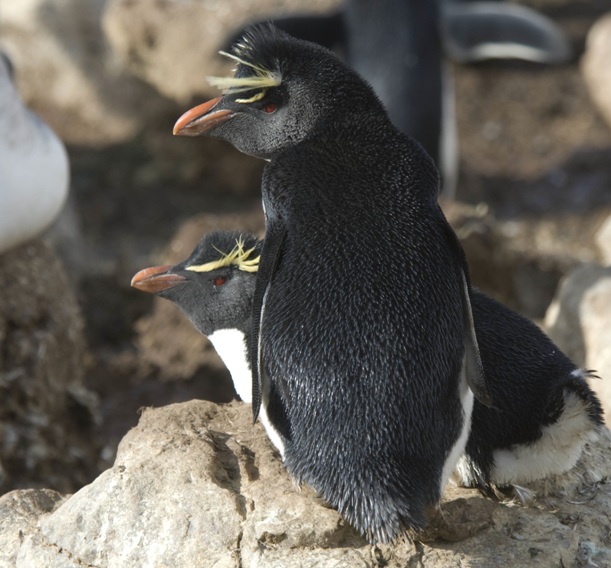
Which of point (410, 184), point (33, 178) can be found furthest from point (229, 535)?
point (33, 178)

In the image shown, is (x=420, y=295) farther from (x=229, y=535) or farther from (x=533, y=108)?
(x=533, y=108)

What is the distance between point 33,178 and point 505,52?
398cm

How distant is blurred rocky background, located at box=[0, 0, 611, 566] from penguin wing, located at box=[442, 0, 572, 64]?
29 centimetres

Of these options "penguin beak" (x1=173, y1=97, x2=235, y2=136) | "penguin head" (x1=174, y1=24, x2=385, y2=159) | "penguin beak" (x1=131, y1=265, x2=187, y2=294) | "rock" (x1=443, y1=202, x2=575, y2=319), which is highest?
"penguin head" (x1=174, y1=24, x2=385, y2=159)

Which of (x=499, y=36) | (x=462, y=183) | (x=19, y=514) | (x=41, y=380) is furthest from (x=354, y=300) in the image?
(x=499, y=36)

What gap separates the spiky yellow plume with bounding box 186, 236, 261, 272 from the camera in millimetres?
2365

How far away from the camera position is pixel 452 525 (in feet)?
6.58

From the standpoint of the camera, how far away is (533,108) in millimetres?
6805

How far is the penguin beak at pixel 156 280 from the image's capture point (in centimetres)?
246

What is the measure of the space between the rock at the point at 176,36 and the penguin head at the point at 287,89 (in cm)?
367

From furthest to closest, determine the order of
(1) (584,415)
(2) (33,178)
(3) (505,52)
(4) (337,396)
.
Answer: (3) (505,52), (2) (33,178), (1) (584,415), (4) (337,396)

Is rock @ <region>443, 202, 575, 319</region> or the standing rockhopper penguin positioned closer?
the standing rockhopper penguin

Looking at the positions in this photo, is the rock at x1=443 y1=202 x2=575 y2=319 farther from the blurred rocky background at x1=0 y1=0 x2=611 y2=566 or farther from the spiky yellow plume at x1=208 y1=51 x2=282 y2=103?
the spiky yellow plume at x1=208 y1=51 x2=282 y2=103

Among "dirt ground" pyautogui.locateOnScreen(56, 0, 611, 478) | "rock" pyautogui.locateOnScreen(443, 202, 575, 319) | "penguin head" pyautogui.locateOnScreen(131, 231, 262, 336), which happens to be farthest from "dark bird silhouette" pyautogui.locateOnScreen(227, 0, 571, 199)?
"penguin head" pyautogui.locateOnScreen(131, 231, 262, 336)
